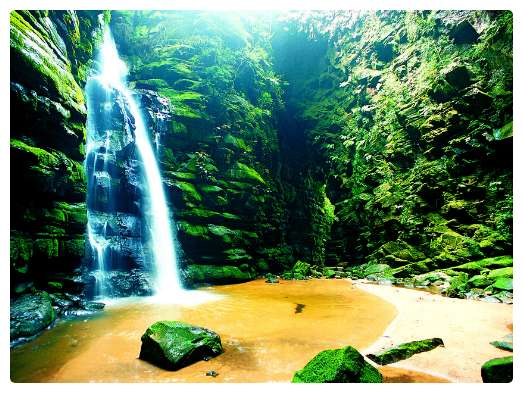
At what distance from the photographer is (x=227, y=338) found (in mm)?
6309

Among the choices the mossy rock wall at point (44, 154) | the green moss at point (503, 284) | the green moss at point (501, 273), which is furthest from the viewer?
the green moss at point (501, 273)

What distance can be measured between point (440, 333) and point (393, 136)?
42.8 feet

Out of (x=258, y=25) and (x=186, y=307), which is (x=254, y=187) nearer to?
(x=186, y=307)

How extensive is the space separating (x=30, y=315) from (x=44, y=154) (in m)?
3.82

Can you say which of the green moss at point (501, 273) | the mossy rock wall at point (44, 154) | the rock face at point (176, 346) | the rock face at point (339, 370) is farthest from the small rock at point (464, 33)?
the rock face at point (176, 346)

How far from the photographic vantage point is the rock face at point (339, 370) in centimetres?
388

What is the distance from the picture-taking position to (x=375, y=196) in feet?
55.7

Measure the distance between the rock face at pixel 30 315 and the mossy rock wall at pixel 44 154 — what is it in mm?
630

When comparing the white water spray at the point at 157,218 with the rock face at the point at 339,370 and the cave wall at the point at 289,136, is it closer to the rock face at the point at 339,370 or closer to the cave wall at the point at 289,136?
the cave wall at the point at 289,136

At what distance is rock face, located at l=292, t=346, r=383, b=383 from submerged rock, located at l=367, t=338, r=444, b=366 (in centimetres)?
69

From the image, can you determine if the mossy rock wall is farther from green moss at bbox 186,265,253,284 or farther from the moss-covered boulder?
the moss-covered boulder

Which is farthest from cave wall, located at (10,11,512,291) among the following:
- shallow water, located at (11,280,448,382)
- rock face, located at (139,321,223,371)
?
rock face, located at (139,321,223,371)

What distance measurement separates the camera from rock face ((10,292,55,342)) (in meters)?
6.17
